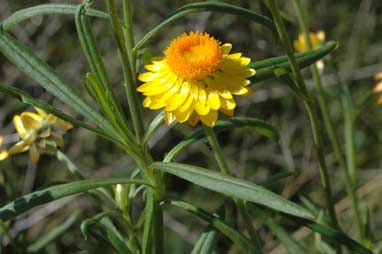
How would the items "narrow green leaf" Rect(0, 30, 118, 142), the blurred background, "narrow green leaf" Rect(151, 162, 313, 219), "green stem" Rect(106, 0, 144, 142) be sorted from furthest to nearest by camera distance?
the blurred background, "narrow green leaf" Rect(0, 30, 118, 142), "green stem" Rect(106, 0, 144, 142), "narrow green leaf" Rect(151, 162, 313, 219)

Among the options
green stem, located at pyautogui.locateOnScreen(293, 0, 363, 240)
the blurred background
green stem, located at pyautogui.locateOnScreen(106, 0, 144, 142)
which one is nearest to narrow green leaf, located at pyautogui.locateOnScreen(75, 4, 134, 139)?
green stem, located at pyautogui.locateOnScreen(106, 0, 144, 142)

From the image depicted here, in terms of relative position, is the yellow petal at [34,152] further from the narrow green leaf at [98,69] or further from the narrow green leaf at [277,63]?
the narrow green leaf at [277,63]

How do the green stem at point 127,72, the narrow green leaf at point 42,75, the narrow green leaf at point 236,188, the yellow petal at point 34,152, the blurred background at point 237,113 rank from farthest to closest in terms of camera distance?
the blurred background at point 237,113 → the yellow petal at point 34,152 → the narrow green leaf at point 42,75 → the green stem at point 127,72 → the narrow green leaf at point 236,188

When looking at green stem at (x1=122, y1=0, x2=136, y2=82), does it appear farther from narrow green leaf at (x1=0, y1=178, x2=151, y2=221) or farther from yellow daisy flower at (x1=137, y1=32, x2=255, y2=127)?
narrow green leaf at (x1=0, y1=178, x2=151, y2=221)

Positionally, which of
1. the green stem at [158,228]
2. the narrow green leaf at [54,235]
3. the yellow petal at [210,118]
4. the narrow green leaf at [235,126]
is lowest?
the green stem at [158,228]

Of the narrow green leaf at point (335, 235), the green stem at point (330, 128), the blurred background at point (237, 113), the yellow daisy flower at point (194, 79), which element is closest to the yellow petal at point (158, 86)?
the yellow daisy flower at point (194, 79)

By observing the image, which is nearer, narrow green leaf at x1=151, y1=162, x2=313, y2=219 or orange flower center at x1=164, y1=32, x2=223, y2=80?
narrow green leaf at x1=151, y1=162, x2=313, y2=219

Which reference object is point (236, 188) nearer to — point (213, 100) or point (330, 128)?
point (213, 100)
